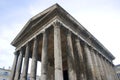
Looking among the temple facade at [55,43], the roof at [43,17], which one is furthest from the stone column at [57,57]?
the roof at [43,17]

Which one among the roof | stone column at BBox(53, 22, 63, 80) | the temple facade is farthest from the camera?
the roof

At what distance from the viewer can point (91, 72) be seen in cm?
1367

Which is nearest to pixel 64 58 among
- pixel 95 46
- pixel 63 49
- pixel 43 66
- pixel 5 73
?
pixel 63 49

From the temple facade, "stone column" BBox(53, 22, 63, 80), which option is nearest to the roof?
the temple facade

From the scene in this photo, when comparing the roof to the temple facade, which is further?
the roof

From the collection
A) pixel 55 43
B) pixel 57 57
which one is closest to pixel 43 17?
pixel 55 43

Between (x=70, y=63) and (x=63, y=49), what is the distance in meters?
7.05

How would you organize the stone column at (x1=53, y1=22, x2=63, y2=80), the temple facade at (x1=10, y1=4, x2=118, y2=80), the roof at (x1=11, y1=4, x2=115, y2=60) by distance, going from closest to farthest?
the stone column at (x1=53, y1=22, x2=63, y2=80), the temple facade at (x1=10, y1=4, x2=118, y2=80), the roof at (x1=11, y1=4, x2=115, y2=60)

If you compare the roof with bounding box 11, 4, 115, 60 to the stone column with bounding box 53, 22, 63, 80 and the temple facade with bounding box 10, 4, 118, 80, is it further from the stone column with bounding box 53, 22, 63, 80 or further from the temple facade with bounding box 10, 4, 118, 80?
the stone column with bounding box 53, 22, 63, 80

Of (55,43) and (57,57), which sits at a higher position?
(55,43)

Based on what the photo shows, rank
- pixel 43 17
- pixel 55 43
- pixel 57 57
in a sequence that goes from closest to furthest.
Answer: pixel 57 57, pixel 55 43, pixel 43 17

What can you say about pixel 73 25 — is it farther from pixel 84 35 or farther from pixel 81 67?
pixel 81 67

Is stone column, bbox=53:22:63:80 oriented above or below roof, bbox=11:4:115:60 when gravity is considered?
below

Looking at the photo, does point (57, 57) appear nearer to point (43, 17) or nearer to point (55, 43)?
point (55, 43)
